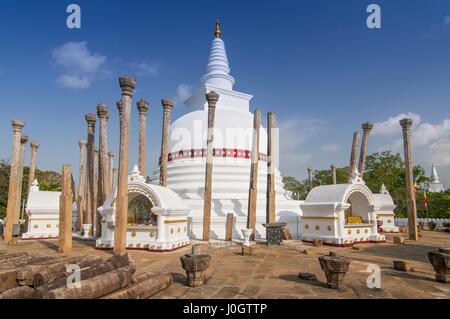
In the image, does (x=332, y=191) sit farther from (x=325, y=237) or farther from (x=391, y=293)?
(x=391, y=293)

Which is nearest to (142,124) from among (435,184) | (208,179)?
(208,179)

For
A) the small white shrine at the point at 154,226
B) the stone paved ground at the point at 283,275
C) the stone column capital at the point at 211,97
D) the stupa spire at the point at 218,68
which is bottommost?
the stone paved ground at the point at 283,275

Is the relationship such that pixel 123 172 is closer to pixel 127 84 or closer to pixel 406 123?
pixel 127 84

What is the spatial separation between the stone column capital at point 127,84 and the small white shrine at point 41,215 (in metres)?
12.0

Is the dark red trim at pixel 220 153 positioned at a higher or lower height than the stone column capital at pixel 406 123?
lower

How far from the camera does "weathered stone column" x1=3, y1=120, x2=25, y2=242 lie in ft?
59.4

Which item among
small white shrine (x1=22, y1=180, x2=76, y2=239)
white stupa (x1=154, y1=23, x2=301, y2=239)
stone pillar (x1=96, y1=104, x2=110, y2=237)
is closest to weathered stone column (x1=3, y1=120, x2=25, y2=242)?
small white shrine (x1=22, y1=180, x2=76, y2=239)

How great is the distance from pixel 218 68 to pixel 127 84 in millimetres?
20549

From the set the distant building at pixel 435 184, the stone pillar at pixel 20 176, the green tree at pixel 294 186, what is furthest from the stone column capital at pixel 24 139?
the distant building at pixel 435 184

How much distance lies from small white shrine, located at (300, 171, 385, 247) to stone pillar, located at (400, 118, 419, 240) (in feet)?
8.02

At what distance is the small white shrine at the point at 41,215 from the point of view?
20516mm

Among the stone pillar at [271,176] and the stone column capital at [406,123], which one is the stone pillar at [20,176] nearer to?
the stone pillar at [271,176]

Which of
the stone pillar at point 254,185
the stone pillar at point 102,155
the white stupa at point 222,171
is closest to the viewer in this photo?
the stone pillar at point 102,155

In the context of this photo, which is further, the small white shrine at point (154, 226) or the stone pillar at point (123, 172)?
the small white shrine at point (154, 226)
